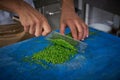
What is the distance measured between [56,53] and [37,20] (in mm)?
167

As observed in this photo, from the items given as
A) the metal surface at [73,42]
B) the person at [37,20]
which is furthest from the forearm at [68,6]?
the metal surface at [73,42]

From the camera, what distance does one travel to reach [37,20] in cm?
85

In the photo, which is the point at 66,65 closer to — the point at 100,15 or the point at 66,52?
the point at 66,52

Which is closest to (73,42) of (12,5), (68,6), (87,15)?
(68,6)

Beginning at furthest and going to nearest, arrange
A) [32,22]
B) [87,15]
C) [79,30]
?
[87,15]
[79,30]
[32,22]

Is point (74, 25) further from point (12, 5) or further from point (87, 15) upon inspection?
point (87, 15)

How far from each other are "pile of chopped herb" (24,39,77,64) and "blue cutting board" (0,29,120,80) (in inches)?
0.9

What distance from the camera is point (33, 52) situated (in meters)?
0.96

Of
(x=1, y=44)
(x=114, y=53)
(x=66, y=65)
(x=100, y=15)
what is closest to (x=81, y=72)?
(x=66, y=65)

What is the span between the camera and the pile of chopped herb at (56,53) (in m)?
0.91

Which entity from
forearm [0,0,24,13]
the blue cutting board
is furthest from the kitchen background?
forearm [0,0,24,13]

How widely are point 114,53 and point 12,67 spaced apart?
1.36ft

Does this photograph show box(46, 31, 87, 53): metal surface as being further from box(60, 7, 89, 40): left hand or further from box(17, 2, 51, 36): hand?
box(17, 2, 51, 36): hand

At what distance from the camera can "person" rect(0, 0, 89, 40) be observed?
0.85 meters
